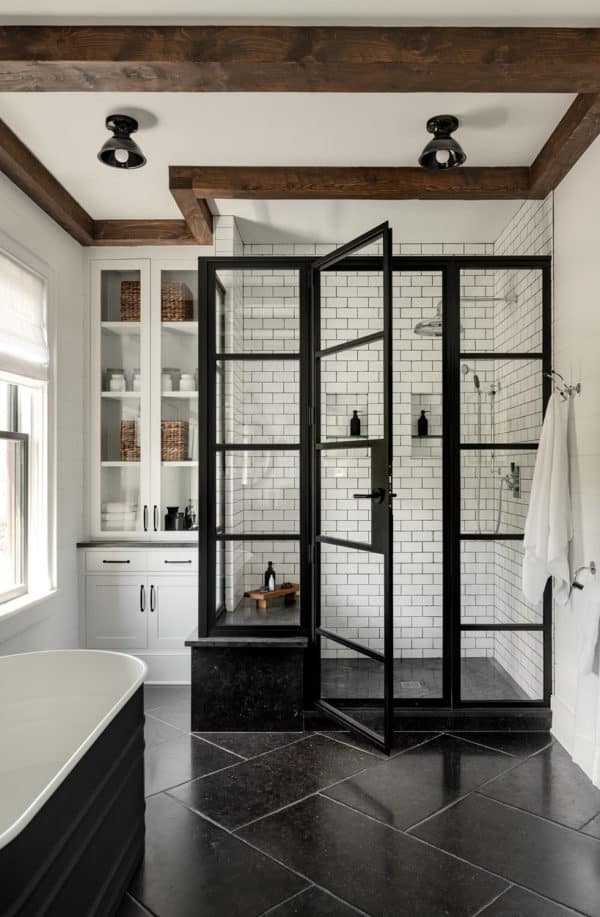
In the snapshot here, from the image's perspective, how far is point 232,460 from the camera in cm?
371

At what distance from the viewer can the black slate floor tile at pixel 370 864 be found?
7.06 feet

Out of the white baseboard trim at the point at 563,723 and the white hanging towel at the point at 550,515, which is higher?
the white hanging towel at the point at 550,515

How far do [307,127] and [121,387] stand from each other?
212cm

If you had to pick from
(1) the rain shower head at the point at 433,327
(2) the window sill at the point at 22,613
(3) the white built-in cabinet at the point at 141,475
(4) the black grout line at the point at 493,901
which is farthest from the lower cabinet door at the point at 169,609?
(4) the black grout line at the point at 493,901

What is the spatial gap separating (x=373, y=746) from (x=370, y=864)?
103cm

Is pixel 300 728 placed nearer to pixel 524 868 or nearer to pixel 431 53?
pixel 524 868

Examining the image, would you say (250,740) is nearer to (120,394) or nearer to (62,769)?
(62,769)

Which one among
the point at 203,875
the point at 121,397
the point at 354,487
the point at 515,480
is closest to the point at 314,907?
the point at 203,875

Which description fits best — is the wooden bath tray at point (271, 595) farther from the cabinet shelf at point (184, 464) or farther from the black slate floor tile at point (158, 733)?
the cabinet shelf at point (184, 464)

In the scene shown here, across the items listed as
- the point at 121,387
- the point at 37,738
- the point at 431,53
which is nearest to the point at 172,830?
the point at 37,738

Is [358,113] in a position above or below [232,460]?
above

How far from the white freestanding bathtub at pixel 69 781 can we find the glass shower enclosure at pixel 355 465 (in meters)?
1.15

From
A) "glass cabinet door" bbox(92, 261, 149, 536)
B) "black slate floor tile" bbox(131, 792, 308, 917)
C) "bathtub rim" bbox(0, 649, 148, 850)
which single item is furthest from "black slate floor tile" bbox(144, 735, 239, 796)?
"glass cabinet door" bbox(92, 261, 149, 536)

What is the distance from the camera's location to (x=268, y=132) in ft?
10.5
